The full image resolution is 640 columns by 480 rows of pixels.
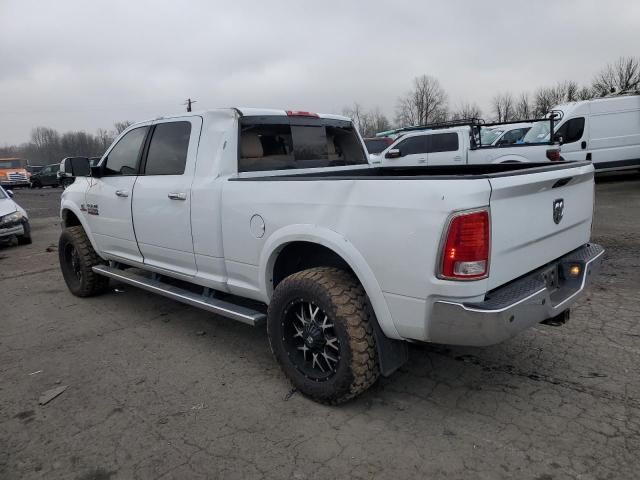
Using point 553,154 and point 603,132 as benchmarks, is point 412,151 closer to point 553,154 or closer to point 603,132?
point 553,154

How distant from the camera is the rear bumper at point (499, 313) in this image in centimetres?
247

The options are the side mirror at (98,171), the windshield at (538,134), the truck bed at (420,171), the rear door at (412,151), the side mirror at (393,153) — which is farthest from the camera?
the windshield at (538,134)

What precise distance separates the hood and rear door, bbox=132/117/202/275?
6988 mm

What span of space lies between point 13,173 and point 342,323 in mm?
38667

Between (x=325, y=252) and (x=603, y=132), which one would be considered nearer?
(x=325, y=252)

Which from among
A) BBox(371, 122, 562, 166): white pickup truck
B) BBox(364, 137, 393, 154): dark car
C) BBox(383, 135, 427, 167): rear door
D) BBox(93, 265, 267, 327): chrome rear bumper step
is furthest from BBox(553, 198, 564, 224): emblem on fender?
BBox(364, 137, 393, 154): dark car

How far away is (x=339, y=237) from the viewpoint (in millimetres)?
2883

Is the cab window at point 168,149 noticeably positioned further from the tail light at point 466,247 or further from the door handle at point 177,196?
the tail light at point 466,247

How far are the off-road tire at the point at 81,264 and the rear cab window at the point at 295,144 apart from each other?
2738 mm

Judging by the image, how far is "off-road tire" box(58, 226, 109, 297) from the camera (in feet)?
18.2

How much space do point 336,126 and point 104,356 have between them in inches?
116

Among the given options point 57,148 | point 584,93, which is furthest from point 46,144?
point 584,93

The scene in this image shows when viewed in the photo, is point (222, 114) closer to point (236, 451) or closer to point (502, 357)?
point (236, 451)

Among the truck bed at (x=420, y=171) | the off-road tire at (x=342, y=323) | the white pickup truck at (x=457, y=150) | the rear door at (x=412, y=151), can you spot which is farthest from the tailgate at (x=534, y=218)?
the rear door at (x=412, y=151)
